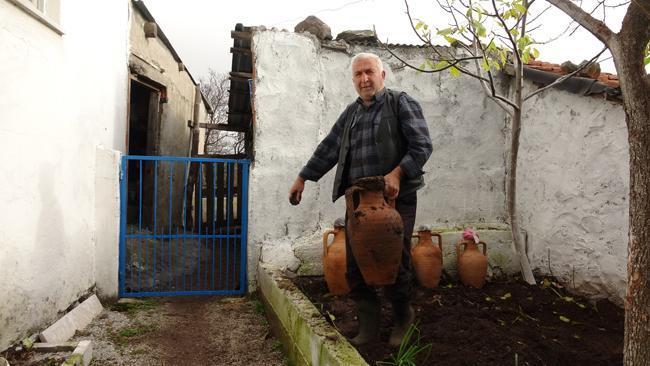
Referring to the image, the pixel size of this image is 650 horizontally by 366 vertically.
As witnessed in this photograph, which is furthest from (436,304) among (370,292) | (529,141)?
(529,141)

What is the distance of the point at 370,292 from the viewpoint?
2.76 m

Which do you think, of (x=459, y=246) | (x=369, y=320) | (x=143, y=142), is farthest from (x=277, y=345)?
(x=143, y=142)

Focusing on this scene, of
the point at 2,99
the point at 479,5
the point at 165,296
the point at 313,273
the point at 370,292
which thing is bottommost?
the point at 165,296

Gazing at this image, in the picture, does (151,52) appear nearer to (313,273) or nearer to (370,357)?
(313,273)

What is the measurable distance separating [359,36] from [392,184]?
9.28ft

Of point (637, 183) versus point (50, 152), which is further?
point (50, 152)

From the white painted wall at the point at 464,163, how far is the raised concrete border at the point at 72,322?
1443 millimetres

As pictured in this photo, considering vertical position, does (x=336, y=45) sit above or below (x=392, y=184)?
above

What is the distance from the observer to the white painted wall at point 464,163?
4.00m

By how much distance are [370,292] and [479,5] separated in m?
2.21

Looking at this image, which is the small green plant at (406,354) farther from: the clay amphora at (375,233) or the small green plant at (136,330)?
the small green plant at (136,330)

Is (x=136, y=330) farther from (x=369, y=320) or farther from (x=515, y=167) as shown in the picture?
(x=515, y=167)

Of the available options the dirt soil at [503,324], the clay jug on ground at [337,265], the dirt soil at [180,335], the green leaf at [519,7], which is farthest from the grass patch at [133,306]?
the green leaf at [519,7]

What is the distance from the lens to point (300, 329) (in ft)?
9.19
